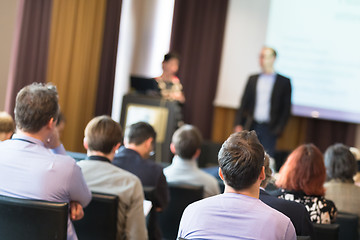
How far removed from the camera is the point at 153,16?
754cm

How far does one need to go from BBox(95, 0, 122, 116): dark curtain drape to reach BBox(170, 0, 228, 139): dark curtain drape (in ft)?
3.19

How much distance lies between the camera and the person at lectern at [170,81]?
6266 millimetres

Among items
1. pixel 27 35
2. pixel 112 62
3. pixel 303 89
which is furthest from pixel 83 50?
pixel 303 89

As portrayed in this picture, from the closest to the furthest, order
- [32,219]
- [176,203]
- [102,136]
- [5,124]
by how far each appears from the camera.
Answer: [32,219] < [102,136] < [5,124] < [176,203]

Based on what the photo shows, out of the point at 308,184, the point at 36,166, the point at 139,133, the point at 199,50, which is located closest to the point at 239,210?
the point at 36,166

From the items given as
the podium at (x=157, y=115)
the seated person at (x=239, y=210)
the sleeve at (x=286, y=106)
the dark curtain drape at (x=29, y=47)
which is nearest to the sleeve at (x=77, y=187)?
the seated person at (x=239, y=210)

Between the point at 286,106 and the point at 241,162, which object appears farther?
the point at 286,106

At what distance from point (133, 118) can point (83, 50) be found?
39.4 inches

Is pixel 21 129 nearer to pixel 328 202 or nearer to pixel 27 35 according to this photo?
pixel 328 202

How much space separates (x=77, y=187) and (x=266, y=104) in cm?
446

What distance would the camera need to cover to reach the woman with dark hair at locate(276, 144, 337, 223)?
2604 millimetres

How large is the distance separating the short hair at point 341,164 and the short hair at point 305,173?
0.49 metres

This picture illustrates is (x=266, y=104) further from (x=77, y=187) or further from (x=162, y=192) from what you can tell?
(x=77, y=187)

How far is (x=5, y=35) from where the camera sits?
14.6 ft
